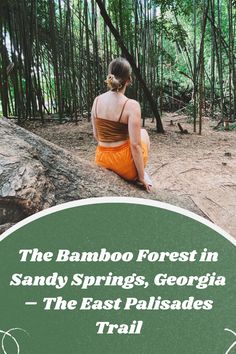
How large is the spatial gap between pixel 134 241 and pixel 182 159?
7.74ft

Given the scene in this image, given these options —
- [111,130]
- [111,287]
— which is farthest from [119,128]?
[111,287]

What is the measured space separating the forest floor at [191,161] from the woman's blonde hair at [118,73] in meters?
0.58

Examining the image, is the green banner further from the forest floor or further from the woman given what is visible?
the forest floor

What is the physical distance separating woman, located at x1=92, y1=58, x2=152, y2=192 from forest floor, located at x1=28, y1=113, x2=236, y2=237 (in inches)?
10.6

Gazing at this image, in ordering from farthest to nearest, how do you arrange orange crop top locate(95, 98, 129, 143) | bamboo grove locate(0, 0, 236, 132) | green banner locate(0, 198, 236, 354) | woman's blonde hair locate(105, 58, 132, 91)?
bamboo grove locate(0, 0, 236, 132)
orange crop top locate(95, 98, 129, 143)
woman's blonde hair locate(105, 58, 132, 91)
green banner locate(0, 198, 236, 354)

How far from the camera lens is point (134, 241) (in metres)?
1.30

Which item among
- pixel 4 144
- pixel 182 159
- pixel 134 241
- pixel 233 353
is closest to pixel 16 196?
pixel 4 144

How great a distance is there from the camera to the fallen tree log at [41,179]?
63.4 inches

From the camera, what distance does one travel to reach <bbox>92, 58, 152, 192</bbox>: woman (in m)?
1.99

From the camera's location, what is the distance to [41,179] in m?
1.72

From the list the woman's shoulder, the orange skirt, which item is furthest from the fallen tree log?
the woman's shoulder

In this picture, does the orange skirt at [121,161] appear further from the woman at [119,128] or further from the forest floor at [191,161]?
the forest floor at [191,161]

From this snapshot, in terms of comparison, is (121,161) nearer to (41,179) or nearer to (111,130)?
(111,130)

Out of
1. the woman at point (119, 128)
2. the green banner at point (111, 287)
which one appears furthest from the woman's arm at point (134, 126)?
the green banner at point (111, 287)
